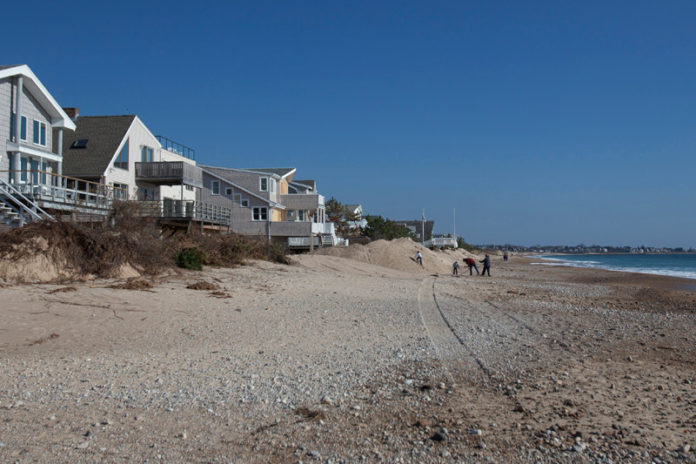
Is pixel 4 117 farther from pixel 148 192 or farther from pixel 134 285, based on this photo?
pixel 134 285

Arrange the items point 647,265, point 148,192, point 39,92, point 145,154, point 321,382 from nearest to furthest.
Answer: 1. point 321,382
2. point 39,92
3. point 145,154
4. point 148,192
5. point 647,265

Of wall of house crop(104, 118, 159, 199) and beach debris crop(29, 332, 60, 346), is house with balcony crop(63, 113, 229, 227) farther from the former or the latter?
beach debris crop(29, 332, 60, 346)

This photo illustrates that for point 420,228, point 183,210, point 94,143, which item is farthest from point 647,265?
point 94,143

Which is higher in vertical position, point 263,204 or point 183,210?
point 263,204

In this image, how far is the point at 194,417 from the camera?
6523 mm

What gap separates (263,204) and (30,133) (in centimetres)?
2410

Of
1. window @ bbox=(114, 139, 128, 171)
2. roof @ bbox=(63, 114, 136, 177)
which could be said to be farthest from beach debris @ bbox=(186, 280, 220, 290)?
window @ bbox=(114, 139, 128, 171)

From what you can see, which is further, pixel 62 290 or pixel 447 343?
pixel 62 290

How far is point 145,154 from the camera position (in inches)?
1496

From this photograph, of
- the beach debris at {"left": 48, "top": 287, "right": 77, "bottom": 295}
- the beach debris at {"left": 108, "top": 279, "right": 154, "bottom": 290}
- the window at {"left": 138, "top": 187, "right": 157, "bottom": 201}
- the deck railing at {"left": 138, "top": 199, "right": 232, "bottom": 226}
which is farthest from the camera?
the window at {"left": 138, "top": 187, "right": 157, "bottom": 201}

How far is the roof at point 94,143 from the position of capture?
1295 inches

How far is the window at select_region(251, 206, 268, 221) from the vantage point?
50375 mm

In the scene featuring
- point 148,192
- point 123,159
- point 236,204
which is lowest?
point 148,192

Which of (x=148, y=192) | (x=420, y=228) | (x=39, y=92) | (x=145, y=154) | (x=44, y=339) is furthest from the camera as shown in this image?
(x=420, y=228)
